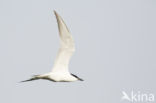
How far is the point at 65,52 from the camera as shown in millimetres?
22250

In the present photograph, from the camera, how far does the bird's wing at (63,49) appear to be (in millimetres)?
21062

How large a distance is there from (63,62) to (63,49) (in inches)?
25.0

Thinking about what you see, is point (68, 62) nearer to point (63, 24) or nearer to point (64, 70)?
point (64, 70)

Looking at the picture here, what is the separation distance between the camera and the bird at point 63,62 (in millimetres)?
21484

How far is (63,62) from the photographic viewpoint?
22.6 meters

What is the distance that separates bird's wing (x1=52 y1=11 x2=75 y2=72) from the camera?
21062mm

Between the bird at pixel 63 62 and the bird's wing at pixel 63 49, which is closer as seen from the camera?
the bird's wing at pixel 63 49

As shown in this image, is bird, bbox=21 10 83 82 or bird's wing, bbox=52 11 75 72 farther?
bird, bbox=21 10 83 82

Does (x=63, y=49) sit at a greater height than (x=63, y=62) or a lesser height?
greater

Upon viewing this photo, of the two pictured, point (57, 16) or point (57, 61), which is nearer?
point (57, 16)

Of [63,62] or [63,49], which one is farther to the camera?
[63,62]

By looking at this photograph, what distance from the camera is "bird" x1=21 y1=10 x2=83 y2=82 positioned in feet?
70.5

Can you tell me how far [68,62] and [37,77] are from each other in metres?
1.52

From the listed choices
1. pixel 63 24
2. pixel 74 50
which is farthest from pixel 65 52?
pixel 63 24
